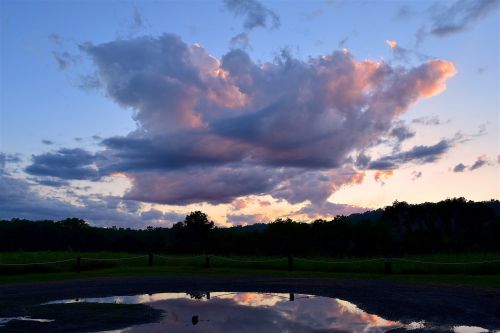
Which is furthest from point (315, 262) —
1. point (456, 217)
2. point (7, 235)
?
point (7, 235)

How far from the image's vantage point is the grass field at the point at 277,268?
29.1m

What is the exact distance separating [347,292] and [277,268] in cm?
1552

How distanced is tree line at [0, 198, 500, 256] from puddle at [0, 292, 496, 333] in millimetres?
56319

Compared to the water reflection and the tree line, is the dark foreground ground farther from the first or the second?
the tree line

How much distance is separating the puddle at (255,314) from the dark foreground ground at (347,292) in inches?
35.8

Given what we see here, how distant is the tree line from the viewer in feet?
258

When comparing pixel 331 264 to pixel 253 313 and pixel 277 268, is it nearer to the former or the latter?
pixel 277 268

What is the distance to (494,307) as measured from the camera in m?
16.1

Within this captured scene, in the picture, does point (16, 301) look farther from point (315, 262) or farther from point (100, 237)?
point (100, 237)

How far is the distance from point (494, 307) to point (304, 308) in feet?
20.9

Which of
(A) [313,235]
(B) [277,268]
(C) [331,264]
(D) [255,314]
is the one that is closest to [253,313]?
(D) [255,314]

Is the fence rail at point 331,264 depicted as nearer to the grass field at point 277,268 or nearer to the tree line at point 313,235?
the grass field at point 277,268

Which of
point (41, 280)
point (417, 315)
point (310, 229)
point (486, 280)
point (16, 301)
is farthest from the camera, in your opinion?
point (310, 229)

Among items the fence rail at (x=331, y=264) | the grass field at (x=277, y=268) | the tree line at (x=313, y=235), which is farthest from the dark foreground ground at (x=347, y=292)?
the tree line at (x=313, y=235)
